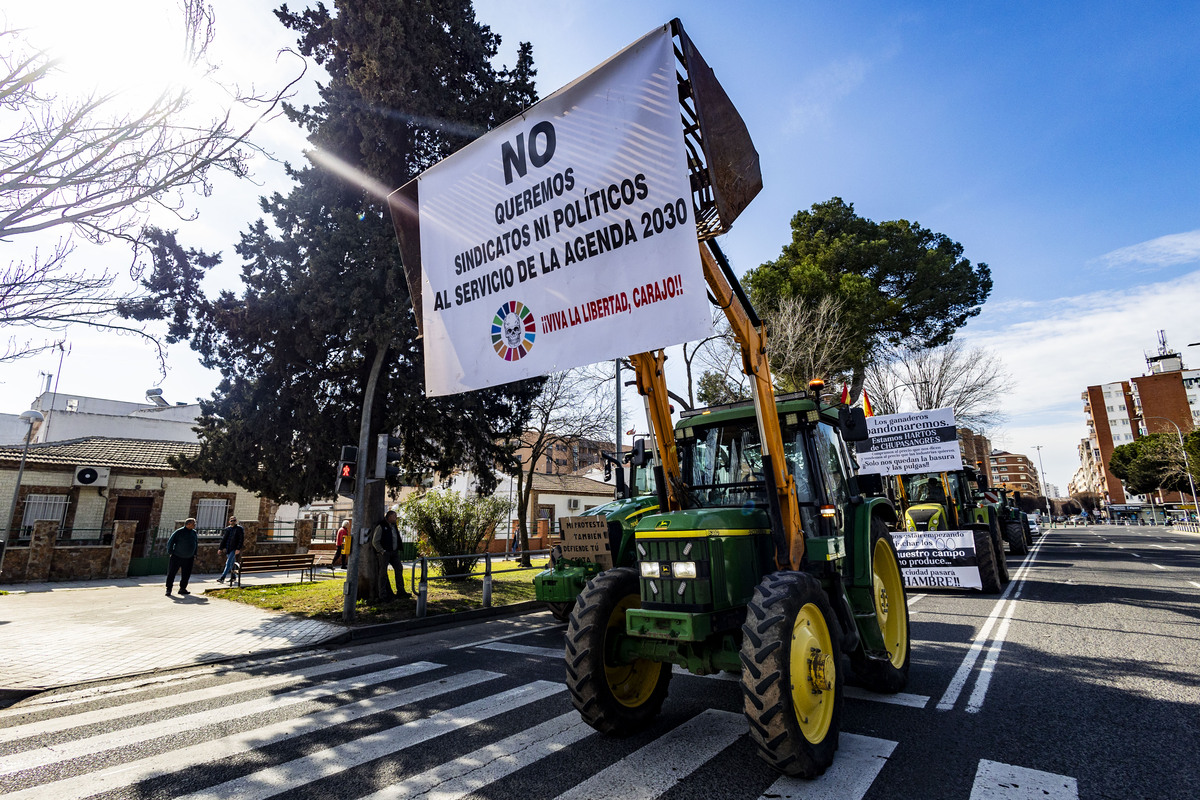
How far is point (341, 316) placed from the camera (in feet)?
35.9

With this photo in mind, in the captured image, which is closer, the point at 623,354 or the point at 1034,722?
the point at 623,354

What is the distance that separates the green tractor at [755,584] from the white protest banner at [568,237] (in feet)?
2.38

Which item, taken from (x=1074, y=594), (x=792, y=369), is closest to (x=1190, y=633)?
(x=1074, y=594)

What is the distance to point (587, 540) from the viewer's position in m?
8.66

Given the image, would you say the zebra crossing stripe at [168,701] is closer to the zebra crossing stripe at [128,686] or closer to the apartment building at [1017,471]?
the zebra crossing stripe at [128,686]

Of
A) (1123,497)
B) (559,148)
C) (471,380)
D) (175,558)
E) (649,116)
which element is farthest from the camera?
(1123,497)

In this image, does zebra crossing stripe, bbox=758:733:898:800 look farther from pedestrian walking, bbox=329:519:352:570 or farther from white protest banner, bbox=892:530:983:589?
pedestrian walking, bbox=329:519:352:570

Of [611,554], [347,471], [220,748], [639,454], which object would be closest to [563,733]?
[220,748]

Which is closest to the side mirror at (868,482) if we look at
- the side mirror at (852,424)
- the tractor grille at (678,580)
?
the side mirror at (852,424)

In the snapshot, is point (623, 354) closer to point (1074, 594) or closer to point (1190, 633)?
point (1190, 633)

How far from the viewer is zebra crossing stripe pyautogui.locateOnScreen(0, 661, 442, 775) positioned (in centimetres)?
404

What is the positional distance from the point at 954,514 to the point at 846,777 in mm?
11743

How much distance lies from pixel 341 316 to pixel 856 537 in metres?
9.86

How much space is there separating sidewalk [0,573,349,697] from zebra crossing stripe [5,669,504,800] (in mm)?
3398
